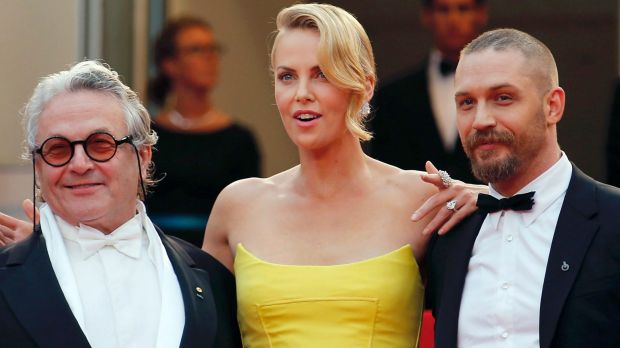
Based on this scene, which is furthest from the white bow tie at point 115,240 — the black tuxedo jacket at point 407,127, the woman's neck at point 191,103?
the woman's neck at point 191,103

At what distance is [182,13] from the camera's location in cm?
623

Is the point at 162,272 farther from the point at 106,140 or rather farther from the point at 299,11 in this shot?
the point at 299,11

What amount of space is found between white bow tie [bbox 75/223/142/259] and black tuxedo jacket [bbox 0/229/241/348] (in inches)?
4.4

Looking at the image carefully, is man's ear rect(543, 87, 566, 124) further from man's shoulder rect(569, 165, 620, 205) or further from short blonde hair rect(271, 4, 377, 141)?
short blonde hair rect(271, 4, 377, 141)

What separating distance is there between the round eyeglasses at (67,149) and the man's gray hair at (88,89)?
0.18ft

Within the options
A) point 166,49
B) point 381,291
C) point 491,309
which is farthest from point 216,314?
point 166,49

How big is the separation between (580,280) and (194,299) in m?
1.06

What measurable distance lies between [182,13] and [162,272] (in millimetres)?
2927

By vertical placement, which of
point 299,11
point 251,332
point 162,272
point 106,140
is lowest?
point 251,332

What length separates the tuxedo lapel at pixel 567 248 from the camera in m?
3.22

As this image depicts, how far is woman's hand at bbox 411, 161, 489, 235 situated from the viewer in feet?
12.0

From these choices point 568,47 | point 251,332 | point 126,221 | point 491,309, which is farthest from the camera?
point 568,47

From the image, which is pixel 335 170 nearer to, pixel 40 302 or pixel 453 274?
pixel 453 274

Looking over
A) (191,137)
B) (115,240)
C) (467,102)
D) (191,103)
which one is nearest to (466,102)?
(467,102)
